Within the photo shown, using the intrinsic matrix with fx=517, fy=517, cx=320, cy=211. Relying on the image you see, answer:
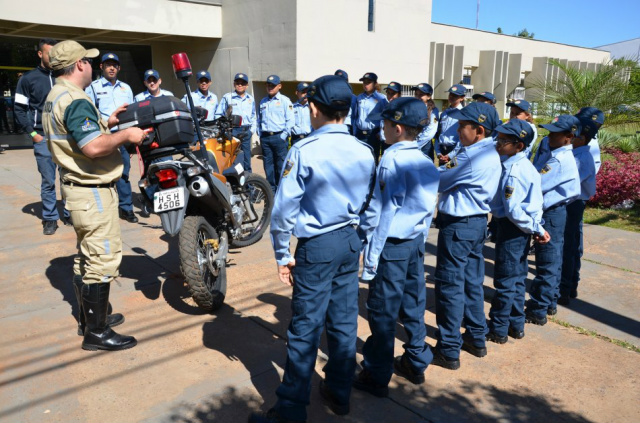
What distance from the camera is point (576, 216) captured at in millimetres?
4723

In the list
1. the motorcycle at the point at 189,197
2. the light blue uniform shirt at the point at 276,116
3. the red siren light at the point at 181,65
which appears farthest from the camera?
the light blue uniform shirt at the point at 276,116

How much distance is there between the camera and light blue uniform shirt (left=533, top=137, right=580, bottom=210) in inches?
167

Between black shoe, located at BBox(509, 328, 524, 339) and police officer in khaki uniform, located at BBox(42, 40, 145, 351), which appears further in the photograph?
black shoe, located at BBox(509, 328, 524, 339)

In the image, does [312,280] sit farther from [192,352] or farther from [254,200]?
[254,200]

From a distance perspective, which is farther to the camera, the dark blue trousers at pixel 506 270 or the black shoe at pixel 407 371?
the dark blue trousers at pixel 506 270

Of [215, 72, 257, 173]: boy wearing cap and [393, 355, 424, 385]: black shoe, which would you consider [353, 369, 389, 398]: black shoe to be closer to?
[393, 355, 424, 385]: black shoe

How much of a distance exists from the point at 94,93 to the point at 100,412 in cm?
531

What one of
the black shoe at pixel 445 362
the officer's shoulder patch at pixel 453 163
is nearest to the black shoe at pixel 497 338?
the black shoe at pixel 445 362

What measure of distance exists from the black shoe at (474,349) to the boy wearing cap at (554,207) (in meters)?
0.81

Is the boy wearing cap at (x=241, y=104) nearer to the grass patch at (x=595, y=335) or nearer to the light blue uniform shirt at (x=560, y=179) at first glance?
the light blue uniform shirt at (x=560, y=179)

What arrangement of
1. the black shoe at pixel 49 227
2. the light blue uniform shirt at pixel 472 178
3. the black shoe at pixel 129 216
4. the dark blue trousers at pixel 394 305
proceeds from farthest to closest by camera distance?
1. the black shoe at pixel 129 216
2. the black shoe at pixel 49 227
3. the light blue uniform shirt at pixel 472 178
4. the dark blue trousers at pixel 394 305

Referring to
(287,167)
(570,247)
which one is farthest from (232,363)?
(570,247)

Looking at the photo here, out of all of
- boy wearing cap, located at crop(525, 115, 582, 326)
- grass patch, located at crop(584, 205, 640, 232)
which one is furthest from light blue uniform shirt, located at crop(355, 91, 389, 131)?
boy wearing cap, located at crop(525, 115, 582, 326)

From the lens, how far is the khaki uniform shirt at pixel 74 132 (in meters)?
3.26
